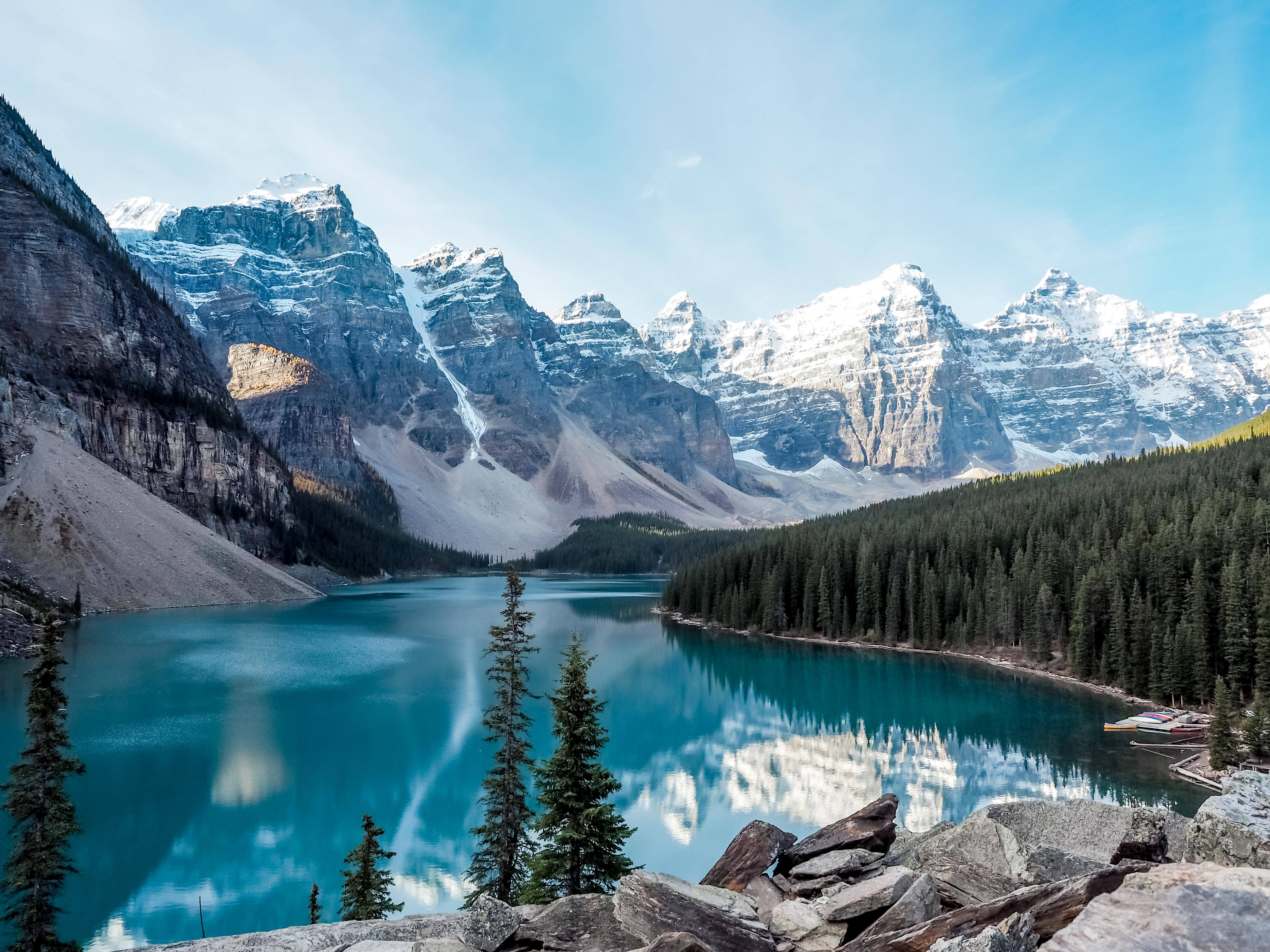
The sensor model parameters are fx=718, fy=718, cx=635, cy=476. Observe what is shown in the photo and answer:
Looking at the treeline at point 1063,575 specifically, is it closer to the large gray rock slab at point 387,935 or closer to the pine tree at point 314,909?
the large gray rock slab at point 387,935

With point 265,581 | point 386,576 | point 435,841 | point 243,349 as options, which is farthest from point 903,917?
point 243,349

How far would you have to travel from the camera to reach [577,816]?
42.8ft

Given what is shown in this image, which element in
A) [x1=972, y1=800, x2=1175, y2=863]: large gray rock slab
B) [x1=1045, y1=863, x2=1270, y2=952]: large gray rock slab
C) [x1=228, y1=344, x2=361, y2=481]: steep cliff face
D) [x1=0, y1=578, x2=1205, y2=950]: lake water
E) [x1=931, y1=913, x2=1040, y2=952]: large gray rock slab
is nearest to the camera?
[x1=1045, y1=863, x2=1270, y2=952]: large gray rock slab

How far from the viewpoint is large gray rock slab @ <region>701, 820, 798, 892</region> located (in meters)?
9.73

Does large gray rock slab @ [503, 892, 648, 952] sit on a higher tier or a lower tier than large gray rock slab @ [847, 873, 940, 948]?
lower

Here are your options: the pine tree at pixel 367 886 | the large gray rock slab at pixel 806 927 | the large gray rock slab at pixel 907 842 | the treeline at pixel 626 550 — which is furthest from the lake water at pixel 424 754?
the treeline at pixel 626 550

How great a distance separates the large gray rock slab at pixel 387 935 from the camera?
7.86 m

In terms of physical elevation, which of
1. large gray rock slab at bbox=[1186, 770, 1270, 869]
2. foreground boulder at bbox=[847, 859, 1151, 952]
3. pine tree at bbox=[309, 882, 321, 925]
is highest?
large gray rock slab at bbox=[1186, 770, 1270, 869]

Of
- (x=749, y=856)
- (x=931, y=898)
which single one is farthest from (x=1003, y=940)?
(x=749, y=856)

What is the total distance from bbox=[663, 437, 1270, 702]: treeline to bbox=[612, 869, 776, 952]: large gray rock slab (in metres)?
35.0

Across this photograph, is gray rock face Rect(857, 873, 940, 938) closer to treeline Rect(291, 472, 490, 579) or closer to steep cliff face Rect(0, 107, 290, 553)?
steep cliff face Rect(0, 107, 290, 553)

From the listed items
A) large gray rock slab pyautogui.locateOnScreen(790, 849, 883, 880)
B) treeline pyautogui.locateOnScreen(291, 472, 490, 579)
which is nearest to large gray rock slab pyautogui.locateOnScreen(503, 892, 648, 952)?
large gray rock slab pyautogui.locateOnScreen(790, 849, 883, 880)

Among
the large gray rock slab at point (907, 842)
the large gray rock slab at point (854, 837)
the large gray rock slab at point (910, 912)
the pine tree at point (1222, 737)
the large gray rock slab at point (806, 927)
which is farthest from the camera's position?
the pine tree at point (1222, 737)

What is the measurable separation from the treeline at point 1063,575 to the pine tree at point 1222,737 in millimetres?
8060
